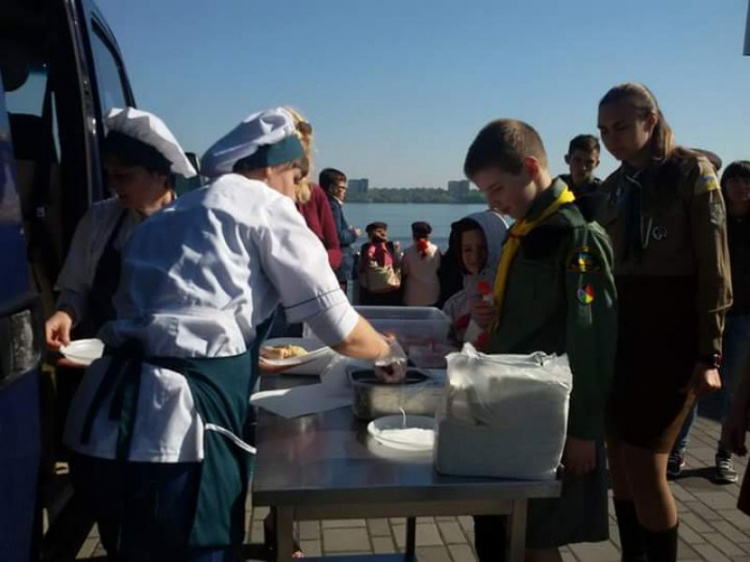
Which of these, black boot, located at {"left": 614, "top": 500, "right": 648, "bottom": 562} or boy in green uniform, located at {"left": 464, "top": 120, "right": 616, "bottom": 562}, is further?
black boot, located at {"left": 614, "top": 500, "right": 648, "bottom": 562}

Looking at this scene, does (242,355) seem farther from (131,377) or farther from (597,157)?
(597,157)

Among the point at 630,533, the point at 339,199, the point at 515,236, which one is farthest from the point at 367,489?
the point at 339,199

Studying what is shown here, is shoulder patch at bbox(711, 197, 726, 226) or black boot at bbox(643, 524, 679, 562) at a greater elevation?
shoulder patch at bbox(711, 197, 726, 226)

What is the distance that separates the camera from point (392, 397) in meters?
1.69

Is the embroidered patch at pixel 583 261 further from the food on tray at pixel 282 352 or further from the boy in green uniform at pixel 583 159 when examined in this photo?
the boy in green uniform at pixel 583 159

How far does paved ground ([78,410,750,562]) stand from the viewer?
2939mm

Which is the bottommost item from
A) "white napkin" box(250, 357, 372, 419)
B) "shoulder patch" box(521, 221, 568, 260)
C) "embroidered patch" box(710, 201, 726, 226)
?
"white napkin" box(250, 357, 372, 419)

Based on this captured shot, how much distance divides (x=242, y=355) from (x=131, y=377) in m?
A: 0.23

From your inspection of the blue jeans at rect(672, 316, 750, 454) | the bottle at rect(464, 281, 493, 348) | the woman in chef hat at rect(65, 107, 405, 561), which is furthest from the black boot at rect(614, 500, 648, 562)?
the blue jeans at rect(672, 316, 750, 454)

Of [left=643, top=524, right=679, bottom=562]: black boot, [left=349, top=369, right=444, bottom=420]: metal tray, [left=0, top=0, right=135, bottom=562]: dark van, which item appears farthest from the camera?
[left=0, top=0, right=135, bottom=562]: dark van

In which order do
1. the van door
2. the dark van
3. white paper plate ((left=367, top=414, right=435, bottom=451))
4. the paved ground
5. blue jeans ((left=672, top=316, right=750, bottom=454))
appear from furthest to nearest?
blue jeans ((left=672, top=316, right=750, bottom=454)), the paved ground, the dark van, white paper plate ((left=367, top=414, right=435, bottom=451)), the van door

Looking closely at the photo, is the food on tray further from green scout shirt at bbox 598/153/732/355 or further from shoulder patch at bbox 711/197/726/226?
shoulder patch at bbox 711/197/726/226

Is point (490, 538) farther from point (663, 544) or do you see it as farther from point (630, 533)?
point (630, 533)

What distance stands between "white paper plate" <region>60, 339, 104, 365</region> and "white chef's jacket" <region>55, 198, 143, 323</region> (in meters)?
0.17
